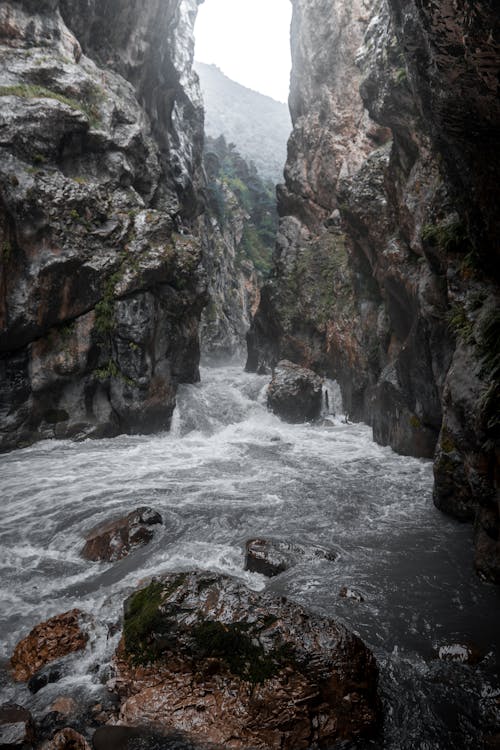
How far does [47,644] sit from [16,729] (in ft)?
4.40

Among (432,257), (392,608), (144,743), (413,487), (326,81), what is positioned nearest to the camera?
(144,743)

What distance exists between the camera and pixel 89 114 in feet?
61.2

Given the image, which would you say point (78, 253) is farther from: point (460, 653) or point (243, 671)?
point (460, 653)

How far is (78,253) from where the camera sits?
16391 millimetres

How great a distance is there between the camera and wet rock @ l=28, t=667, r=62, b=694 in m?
4.55

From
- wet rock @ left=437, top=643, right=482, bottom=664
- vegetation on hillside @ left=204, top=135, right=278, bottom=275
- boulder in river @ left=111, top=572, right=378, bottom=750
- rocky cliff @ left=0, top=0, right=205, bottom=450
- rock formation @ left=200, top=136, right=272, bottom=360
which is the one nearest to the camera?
boulder in river @ left=111, top=572, right=378, bottom=750

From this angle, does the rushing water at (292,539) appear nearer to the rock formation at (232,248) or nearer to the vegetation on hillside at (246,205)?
the rock formation at (232,248)

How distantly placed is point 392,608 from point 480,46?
6.19 metres

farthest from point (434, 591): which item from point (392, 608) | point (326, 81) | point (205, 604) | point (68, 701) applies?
point (326, 81)

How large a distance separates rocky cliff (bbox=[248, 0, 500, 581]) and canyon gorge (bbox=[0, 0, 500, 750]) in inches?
2.7

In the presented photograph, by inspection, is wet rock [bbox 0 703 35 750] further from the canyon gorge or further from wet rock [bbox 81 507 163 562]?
wet rock [bbox 81 507 163 562]

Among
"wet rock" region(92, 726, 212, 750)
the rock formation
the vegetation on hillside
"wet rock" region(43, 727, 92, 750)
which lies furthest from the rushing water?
the vegetation on hillside

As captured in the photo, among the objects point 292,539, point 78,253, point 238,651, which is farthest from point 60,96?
point 238,651

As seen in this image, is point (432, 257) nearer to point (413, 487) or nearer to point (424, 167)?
point (424, 167)
